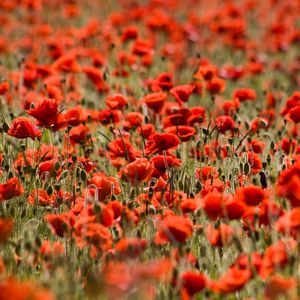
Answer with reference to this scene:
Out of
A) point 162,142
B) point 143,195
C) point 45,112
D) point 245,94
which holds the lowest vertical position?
point 143,195

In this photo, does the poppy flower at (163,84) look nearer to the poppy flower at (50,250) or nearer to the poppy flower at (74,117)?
the poppy flower at (74,117)

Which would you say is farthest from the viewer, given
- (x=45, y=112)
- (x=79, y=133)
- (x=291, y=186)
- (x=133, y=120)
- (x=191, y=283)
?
(x=133, y=120)

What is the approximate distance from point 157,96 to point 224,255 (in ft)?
5.26

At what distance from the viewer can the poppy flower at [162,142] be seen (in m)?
3.35

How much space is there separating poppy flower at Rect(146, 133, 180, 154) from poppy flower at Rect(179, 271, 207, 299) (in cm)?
111

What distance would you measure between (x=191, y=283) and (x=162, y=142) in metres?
1.14

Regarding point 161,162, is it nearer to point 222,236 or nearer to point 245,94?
point 222,236

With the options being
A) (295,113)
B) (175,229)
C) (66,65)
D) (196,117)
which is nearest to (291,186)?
(175,229)

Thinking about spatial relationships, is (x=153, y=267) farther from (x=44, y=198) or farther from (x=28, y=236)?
(x=44, y=198)

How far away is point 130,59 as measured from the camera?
559cm

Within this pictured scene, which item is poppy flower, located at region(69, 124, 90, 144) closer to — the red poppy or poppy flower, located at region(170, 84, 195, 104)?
poppy flower, located at region(170, 84, 195, 104)

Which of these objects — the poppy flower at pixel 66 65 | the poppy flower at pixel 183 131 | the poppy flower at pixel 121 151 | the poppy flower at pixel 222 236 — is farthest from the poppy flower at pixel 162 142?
the poppy flower at pixel 66 65

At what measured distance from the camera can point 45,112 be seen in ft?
11.4

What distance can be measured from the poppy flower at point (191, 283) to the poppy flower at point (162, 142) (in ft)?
3.65
